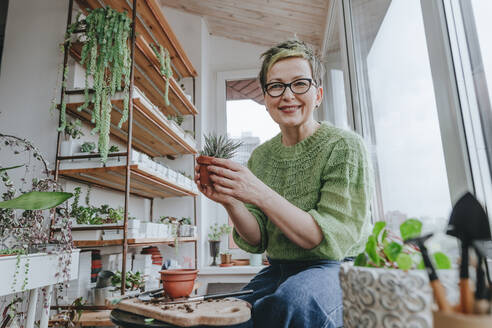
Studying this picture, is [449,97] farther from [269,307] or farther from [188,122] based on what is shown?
[188,122]

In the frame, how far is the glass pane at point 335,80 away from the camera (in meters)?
2.63

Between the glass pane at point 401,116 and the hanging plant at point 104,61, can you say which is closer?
the glass pane at point 401,116

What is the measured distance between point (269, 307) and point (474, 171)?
697 millimetres

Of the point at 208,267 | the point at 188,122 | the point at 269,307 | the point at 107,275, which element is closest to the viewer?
the point at 269,307

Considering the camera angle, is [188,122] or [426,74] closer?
[426,74]

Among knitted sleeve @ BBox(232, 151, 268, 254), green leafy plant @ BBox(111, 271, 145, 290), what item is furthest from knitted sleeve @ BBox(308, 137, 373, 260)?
green leafy plant @ BBox(111, 271, 145, 290)

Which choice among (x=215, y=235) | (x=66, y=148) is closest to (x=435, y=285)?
(x=66, y=148)

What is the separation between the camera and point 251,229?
1.04 meters

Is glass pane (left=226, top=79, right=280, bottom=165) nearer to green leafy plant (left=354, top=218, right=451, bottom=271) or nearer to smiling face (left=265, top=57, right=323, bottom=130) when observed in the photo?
smiling face (left=265, top=57, right=323, bottom=130)

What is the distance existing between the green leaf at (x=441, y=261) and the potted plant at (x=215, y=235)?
3.00m

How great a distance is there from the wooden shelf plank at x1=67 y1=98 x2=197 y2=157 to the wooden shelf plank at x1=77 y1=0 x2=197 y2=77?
562 millimetres

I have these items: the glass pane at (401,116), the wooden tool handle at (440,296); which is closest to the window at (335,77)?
the glass pane at (401,116)

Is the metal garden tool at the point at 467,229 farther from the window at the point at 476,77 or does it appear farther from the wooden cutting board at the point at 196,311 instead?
the window at the point at 476,77

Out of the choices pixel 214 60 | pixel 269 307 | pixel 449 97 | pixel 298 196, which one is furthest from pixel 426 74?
pixel 214 60
